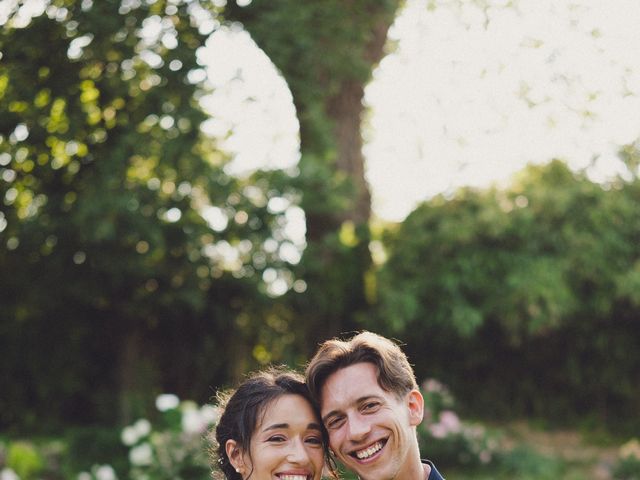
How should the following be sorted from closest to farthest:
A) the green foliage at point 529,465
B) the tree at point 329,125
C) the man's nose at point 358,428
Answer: the man's nose at point 358,428, the green foliage at point 529,465, the tree at point 329,125

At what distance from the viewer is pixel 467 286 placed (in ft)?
34.0

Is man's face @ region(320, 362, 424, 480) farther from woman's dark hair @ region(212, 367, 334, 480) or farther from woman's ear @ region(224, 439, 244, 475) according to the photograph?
woman's ear @ region(224, 439, 244, 475)

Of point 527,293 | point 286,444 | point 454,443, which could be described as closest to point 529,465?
point 454,443

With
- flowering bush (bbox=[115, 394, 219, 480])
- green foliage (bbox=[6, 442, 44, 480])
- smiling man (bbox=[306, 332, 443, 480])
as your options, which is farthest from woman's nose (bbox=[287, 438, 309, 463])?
green foliage (bbox=[6, 442, 44, 480])

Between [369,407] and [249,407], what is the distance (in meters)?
0.50

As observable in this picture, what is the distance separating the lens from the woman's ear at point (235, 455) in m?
3.45

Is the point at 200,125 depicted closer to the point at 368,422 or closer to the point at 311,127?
the point at 311,127

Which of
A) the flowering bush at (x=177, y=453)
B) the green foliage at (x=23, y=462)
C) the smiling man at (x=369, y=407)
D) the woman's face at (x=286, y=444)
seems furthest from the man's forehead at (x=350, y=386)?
the green foliage at (x=23, y=462)

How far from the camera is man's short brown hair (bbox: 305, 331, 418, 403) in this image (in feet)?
11.0

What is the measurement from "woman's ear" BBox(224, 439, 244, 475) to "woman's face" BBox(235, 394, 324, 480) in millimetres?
37

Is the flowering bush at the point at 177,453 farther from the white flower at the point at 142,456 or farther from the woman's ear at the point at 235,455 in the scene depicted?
the woman's ear at the point at 235,455

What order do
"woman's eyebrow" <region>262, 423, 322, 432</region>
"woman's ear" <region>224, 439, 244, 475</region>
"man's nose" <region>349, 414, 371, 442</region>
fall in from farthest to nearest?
"woman's ear" <region>224, 439, 244, 475</region>, "woman's eyebrow" <region>262, 423, 322, 432</region>, "man's nose" <region>349, 414, 371, 442</region>

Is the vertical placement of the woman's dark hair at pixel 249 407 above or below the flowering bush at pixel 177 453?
above

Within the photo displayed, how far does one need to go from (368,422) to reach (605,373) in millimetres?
8415
